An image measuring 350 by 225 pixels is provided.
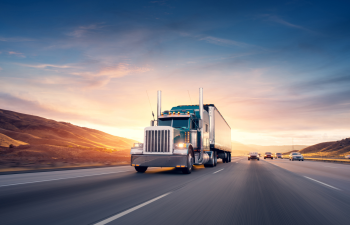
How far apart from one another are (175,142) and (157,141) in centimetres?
126

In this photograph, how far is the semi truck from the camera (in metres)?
15.2

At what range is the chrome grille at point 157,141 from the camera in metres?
15.4

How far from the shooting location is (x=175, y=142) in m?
16.3

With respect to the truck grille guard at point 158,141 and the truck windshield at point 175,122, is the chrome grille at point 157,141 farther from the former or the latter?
the truck windshield at point 175,122

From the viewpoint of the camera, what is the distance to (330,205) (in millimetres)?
7172

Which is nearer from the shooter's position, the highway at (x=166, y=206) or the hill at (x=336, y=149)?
the highway at (x=166, y=206)

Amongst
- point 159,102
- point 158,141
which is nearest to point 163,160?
point 158,141

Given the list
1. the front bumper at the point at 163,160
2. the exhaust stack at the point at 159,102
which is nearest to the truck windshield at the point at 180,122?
the exhaust stack at the point at 159,102

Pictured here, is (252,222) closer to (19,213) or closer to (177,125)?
(19,213)

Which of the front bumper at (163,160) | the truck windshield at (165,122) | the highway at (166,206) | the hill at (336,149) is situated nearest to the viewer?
the highway at (166,206)

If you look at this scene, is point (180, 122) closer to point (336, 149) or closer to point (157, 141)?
point (157, 141)

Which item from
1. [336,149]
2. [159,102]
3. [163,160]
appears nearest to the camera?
[163,160]

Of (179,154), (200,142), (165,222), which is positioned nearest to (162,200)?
(165,222)

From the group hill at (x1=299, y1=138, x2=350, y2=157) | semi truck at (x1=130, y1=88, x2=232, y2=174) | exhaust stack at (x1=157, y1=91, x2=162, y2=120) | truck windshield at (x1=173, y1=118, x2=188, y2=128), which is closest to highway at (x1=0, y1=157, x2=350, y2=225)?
semi truck at (x1=130, y1=88, x2=232, y2=174)
